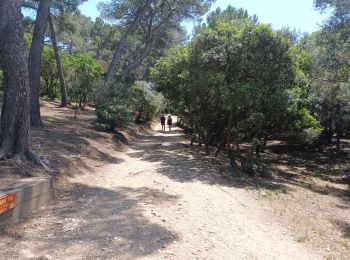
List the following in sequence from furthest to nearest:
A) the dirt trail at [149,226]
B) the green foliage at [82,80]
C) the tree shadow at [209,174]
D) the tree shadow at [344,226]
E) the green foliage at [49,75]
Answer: the green foliage at [49,75] < the green foliage at [82,80] < the tree shadow at [209,174] < the tree shadow at [344,226] < the dirt trail at [149,226]

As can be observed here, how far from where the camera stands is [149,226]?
706cm

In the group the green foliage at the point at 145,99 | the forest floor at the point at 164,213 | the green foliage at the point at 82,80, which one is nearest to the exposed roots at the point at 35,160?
the forest floor at the point at 164,213

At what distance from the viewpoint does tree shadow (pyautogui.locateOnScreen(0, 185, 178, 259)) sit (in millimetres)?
5828

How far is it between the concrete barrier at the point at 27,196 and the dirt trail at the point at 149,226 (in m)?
0.18

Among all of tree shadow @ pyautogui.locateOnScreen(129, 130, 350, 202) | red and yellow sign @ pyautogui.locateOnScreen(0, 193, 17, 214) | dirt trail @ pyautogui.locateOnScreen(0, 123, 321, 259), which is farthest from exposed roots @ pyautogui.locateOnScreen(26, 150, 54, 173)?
tree shadow @ pyautogui.locateOnScreen(129, 130, 350, 202)

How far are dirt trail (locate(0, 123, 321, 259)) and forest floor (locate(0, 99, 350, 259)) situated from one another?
0.02m

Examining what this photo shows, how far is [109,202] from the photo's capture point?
8.62m

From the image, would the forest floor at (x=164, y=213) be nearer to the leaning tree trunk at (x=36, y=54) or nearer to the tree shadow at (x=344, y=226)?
the tree shadow at (x=344, y=226)

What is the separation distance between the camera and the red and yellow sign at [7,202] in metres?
6.20

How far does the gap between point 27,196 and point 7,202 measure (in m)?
0.80

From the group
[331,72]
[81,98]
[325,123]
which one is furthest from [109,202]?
[325,123]

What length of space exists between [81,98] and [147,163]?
14.7 m

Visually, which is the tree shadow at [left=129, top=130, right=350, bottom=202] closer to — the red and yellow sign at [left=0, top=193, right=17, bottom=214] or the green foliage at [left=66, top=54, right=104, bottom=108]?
the red and yellow sign at [left=0, top=193, right=17, bottom=214]

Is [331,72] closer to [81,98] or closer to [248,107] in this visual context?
[248,107]
